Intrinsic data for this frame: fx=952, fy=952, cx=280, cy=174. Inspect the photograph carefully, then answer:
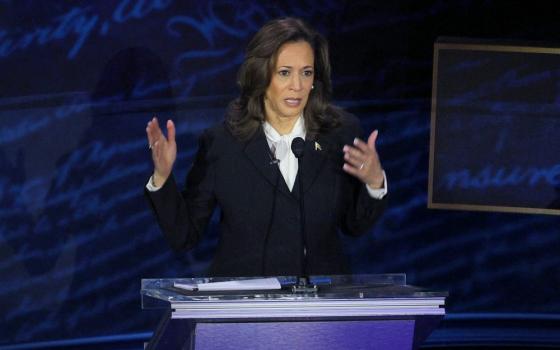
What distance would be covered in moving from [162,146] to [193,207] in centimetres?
49

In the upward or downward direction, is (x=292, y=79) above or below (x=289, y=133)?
above

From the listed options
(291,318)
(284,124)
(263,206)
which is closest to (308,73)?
(284,124)

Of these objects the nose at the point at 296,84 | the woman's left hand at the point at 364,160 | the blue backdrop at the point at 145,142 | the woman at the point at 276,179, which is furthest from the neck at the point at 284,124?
the blue backdrop at the point at 145,142


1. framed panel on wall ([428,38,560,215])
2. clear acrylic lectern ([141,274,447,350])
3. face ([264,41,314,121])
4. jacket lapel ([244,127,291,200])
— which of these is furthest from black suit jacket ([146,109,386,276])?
framed panel on wall ([428,38,560,215])

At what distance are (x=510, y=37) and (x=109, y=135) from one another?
1.91 metres

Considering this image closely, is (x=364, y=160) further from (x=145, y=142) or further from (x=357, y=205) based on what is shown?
(x=145, y=142)

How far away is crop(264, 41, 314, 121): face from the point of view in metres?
2.97

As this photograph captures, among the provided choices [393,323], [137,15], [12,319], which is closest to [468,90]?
[137,15]

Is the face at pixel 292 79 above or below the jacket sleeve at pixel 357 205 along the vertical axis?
above

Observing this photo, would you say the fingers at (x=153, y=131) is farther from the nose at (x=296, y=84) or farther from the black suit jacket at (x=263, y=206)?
the nose at (x=296, y=84)

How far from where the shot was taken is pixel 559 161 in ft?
14.9

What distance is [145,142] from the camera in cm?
425

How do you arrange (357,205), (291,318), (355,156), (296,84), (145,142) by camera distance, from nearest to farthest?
1. (291,318)
2. (355,156)
3. (357,205)
4. (296,84)
5. (145,142)

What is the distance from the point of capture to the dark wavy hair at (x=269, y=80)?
3004 mm
